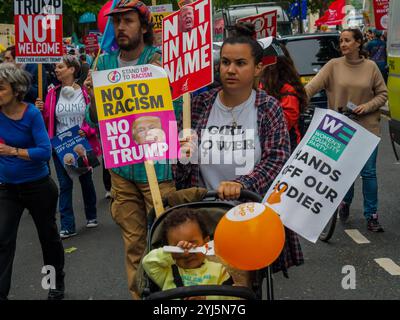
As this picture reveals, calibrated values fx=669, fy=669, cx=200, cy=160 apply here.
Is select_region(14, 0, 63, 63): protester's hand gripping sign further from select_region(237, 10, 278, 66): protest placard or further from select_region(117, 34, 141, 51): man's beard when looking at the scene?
select_region(237, 10, 278, 66): protest placard

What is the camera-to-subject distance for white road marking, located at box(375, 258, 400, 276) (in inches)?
205

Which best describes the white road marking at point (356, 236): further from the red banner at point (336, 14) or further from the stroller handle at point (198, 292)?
the red banner at point (336, 14)

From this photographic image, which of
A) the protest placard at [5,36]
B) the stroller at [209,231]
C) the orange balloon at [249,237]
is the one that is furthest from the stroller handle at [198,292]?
the protest placard at [5,36]

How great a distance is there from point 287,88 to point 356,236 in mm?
1744

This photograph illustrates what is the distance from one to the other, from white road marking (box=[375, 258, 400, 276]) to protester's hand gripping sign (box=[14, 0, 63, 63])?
3.97 metres

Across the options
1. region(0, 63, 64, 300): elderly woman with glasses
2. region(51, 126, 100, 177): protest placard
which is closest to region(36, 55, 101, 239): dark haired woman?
region(51, 126, 100, 177): protest placard

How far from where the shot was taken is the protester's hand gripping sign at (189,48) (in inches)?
153

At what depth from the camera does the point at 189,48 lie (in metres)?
3.93

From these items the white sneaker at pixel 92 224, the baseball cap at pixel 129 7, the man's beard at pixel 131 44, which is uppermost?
the baseball cap at pixel 129 7

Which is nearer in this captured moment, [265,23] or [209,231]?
[209,231]

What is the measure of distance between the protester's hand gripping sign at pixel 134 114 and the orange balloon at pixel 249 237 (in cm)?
104

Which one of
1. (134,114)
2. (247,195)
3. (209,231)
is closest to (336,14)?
(134,114)

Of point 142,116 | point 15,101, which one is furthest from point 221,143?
point 15,101

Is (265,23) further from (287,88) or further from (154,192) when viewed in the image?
(154,192)
